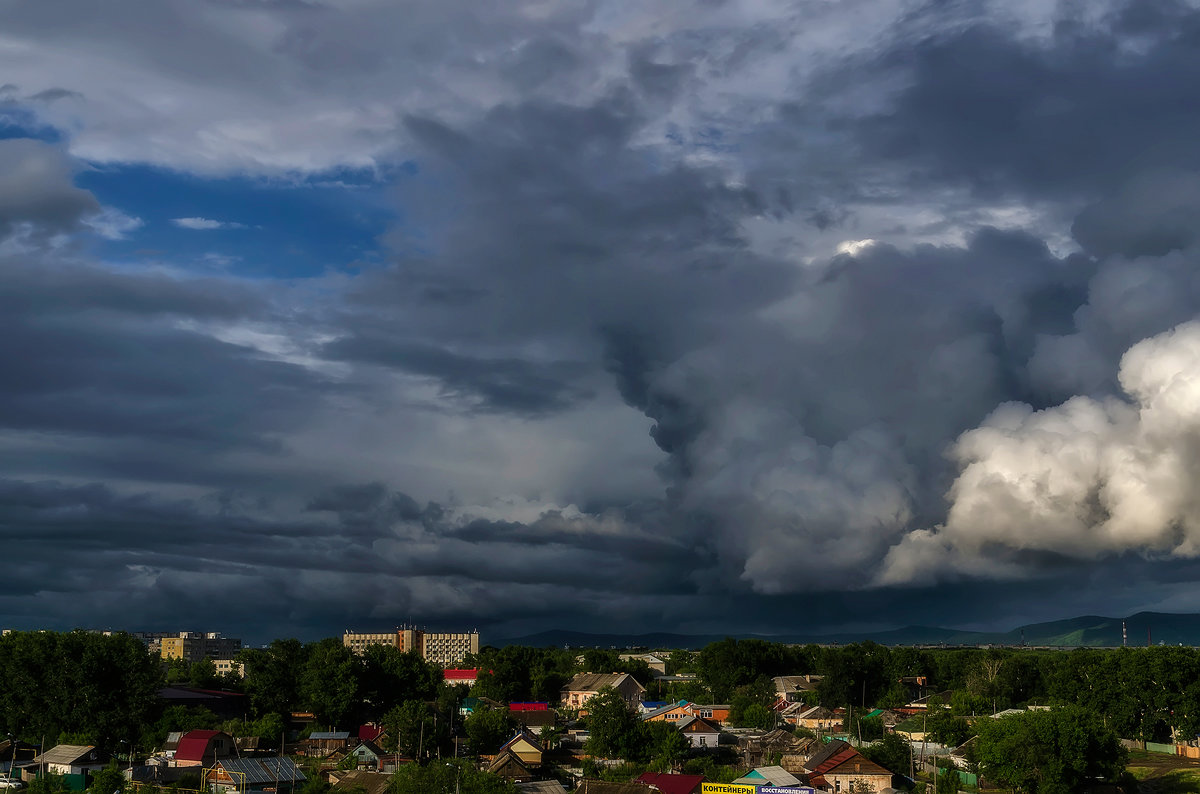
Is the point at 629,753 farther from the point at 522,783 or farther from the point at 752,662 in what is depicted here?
the point at 752,662

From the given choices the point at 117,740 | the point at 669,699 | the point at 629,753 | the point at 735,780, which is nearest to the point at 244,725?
the point at 117,740

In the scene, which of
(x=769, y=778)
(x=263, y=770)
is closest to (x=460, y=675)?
(x=263, y=770)

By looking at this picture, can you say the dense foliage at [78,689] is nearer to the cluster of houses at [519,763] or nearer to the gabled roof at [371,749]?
the cluster of houses at [519,763]

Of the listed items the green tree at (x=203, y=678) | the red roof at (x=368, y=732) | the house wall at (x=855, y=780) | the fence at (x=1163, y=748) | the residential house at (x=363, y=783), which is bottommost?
the fence at (x=1163, y=748)

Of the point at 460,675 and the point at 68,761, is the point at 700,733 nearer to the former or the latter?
the point at 68,761

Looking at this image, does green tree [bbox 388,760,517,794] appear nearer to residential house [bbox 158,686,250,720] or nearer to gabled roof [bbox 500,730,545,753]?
gabled roof [bbox 500,730,545,753]

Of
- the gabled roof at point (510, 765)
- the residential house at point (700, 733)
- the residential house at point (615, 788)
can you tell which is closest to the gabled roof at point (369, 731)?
the gabled roof at point (510, 765)

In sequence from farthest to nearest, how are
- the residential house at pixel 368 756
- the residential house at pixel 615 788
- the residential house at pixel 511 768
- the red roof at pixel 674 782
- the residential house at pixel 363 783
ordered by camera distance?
the residential house at pixel 368 756 → the residential house at pixel 511 768 → the red roof at pixel 674 782 → the residential house at pixel 615 788 → the residential house at pixel 363 783
